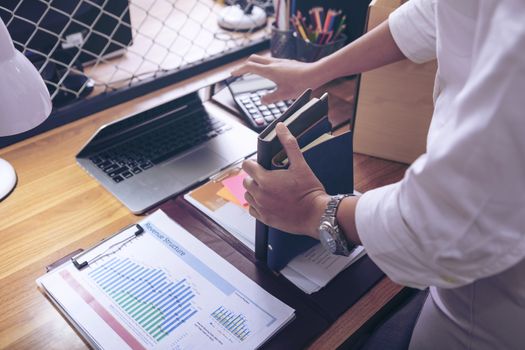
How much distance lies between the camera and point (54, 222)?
2.89ft

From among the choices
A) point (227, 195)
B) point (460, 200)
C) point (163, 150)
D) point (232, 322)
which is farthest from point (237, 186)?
point (460, 200)

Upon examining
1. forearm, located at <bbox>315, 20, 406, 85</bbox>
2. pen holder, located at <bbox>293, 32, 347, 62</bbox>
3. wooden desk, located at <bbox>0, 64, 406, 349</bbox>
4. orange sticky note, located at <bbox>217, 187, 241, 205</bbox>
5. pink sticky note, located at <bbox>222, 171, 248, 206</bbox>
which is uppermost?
forearm, located at <bbox>315, 20, 406, 85</bbox>

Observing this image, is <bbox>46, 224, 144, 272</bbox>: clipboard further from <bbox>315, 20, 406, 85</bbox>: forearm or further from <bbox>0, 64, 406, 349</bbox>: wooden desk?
<bbox>315, 20, 406, 85</bbox>: forearm

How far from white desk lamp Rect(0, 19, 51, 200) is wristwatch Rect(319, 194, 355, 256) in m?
0.50

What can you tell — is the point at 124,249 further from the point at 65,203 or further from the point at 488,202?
the point at 488,202

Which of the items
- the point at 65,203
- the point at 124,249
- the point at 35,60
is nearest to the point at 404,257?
the point at 124,249

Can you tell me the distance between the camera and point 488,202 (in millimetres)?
479

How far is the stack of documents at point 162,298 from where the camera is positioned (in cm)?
69

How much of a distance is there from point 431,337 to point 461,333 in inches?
2.1

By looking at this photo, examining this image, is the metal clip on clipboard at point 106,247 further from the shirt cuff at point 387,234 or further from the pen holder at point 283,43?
the pen holder at point 283,43

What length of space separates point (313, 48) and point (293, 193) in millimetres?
619

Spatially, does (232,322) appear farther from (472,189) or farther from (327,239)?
(472,189)

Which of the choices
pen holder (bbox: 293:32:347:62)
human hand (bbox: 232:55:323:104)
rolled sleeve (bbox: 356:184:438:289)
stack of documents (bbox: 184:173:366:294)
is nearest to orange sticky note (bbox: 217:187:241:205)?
stack of documents (bbox: 184:173:366:294)

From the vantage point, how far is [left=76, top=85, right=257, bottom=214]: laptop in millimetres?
948
